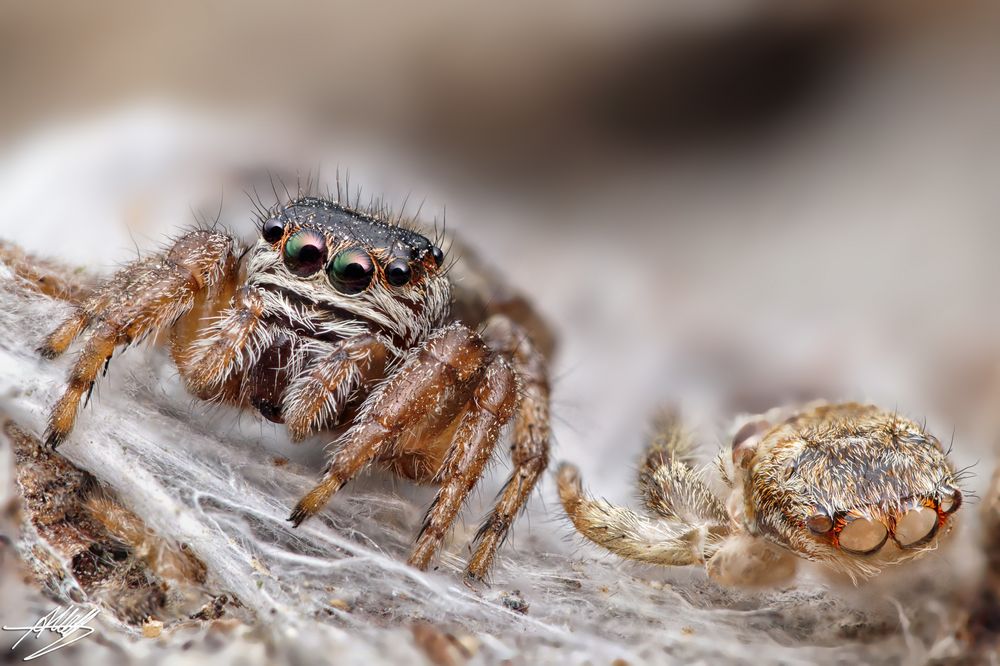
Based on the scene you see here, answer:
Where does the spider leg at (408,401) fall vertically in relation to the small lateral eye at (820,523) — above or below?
below

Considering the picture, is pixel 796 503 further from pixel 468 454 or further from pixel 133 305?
pixel 133 305

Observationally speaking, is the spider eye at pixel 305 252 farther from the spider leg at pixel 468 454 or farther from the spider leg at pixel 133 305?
the spider leg at pixel 468 454

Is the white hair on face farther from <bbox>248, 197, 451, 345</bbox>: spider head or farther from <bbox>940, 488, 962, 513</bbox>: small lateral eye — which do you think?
<bbox>940, 488, 962, 513</bbox>: small lateral eye

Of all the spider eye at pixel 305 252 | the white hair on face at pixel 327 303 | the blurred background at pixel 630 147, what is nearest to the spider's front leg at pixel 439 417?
the white hair on face at pixel 327 303

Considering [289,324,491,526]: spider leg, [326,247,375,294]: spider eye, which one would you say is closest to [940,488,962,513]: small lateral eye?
[289,324,491,526]: spider leg
